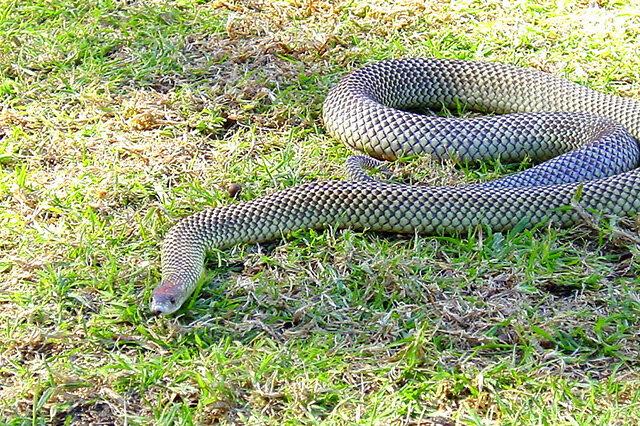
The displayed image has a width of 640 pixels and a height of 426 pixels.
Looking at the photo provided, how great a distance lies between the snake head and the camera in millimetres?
4617

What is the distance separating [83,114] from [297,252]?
2221mm

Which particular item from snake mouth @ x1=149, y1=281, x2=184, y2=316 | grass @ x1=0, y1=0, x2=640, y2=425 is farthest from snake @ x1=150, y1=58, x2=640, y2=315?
grass @ x1=0, y1=0, x2=640, y2=425

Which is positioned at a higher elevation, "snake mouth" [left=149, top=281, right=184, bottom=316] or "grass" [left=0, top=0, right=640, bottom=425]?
"snake mouth" [left=149, top=281, right=184, bottom=316]

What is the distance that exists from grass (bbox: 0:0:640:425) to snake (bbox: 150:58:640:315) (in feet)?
0.39

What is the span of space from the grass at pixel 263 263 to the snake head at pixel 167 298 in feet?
0.21

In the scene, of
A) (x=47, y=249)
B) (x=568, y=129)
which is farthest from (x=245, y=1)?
(x=47, y=249)

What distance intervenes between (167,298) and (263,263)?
701mm

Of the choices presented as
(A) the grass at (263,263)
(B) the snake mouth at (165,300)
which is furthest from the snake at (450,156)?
(A) the grass at (263,263)

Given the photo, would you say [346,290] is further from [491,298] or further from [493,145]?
[493,145]

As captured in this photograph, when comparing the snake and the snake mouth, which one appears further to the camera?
the snake

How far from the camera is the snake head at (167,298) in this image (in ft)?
15.1

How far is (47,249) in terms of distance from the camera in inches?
208

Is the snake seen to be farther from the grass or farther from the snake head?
the grass

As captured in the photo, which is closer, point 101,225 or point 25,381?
point 25,381
